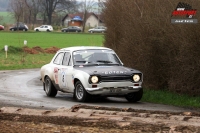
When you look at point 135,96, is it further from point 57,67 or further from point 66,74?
point 57,67

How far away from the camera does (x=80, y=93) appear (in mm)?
15586

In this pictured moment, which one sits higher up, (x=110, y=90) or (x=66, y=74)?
(x=66, y=74)

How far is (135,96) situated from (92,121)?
652cm

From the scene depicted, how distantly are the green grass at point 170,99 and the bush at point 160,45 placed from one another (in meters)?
0.27

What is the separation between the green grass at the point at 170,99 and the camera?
1528cm

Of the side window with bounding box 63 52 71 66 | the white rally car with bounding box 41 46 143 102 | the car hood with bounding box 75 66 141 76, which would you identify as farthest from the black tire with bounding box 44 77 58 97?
the car hood with bounding box 75 66 141 76

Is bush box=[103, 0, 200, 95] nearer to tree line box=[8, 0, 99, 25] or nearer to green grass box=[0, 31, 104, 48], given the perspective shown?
green grass box=[0, 31, 104, 48]

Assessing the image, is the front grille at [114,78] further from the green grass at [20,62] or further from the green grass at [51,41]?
the green grass at [51,41]

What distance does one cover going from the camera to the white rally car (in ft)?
48.9

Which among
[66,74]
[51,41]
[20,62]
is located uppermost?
[66,74]

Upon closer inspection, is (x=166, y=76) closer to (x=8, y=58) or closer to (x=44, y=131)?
(x=44, y=131)

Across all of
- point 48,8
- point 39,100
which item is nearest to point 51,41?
point 39,100

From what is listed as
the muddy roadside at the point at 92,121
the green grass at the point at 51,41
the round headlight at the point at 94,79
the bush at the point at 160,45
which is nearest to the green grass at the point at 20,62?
the green grass at the point at 51,41

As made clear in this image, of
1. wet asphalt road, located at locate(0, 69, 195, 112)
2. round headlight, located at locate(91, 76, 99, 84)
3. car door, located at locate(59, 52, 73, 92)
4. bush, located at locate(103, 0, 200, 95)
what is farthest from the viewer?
car door, located at locate(59, 52, 73, 92)
